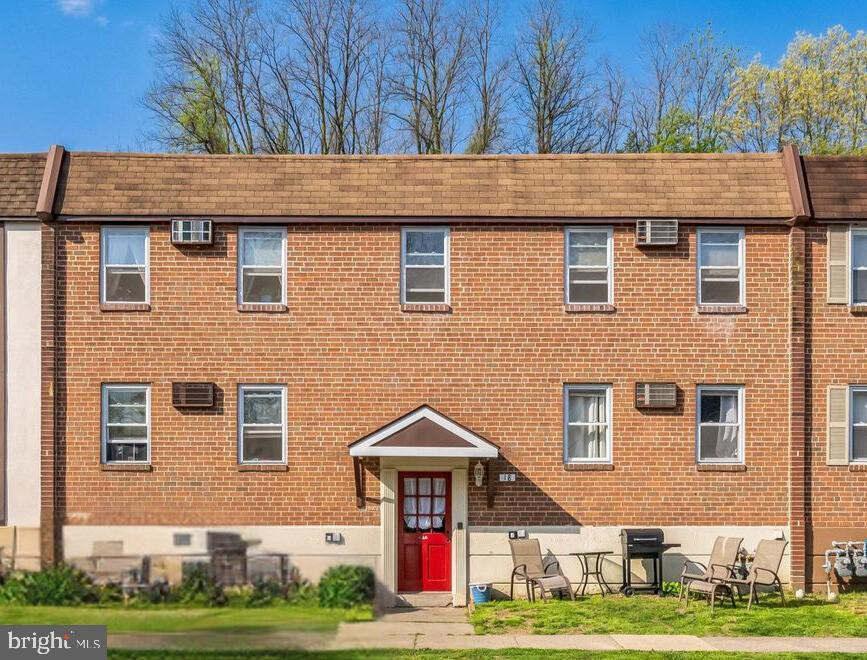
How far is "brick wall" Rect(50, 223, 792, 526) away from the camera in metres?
15.3

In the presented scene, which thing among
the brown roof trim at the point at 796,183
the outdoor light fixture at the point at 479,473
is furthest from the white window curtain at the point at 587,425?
the brown roof trim at the point at 796,183

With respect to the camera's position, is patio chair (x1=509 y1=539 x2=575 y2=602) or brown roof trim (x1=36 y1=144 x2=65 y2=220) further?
brown roof trim (x1=36 y1=144 x2=65 y2=220)

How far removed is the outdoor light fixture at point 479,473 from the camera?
15.2 metres

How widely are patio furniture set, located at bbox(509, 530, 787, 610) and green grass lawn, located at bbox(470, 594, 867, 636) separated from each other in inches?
10.5

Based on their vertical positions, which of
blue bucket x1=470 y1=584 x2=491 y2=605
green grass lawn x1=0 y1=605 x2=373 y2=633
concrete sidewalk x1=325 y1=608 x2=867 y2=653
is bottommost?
blue bucket x1=470 y1=584 x2=491 y2=605

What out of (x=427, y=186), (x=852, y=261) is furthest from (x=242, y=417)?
(x=852, y=261)

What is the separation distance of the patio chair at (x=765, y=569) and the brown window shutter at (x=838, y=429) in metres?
1.84

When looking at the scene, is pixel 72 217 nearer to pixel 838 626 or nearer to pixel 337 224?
pixel 337 224

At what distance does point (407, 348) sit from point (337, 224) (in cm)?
240

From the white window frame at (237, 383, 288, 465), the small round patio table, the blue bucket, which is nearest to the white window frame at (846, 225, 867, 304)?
the small round patio table

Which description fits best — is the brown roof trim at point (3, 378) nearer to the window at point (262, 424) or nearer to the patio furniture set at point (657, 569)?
the window at point (262, 424)

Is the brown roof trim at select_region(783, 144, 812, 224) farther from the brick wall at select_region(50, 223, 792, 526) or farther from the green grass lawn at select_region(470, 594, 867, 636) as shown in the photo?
the green grass lawn at select_region(470, 594, 867, 636)

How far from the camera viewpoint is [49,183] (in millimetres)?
15359

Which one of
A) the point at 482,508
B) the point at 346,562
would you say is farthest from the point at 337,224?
the point at 346,562
